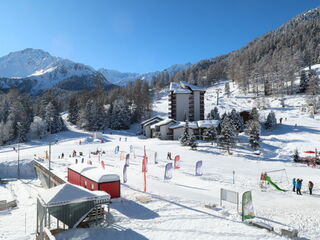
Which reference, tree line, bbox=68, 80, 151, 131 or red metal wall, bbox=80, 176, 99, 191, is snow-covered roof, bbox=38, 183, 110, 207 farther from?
tree line, bbox=68, 80, 151, 131

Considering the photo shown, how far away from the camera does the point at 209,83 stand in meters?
115

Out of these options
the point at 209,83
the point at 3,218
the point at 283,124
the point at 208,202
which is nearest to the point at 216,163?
the point at 208,202

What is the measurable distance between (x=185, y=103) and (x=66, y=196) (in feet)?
169

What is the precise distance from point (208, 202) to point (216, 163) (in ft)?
45.4

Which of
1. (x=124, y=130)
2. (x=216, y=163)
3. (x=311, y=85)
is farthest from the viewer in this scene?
(x=124, y=130)

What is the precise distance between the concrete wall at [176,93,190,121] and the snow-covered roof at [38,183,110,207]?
49.0 meters

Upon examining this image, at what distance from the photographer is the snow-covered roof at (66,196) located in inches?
431

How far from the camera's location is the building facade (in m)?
60.2

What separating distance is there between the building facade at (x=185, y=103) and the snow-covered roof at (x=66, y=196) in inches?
1930

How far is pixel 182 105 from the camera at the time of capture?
60500mm

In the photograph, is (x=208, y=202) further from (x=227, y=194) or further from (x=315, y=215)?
(x=315, y=215)

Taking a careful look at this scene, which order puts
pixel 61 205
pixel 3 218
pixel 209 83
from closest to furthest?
pixel 61 205
pixel 3 218
pixel 209 83

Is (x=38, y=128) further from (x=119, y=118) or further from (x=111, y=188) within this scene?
(x=111, y=188)

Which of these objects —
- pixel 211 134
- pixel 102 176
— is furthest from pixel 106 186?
pixel 211 134
